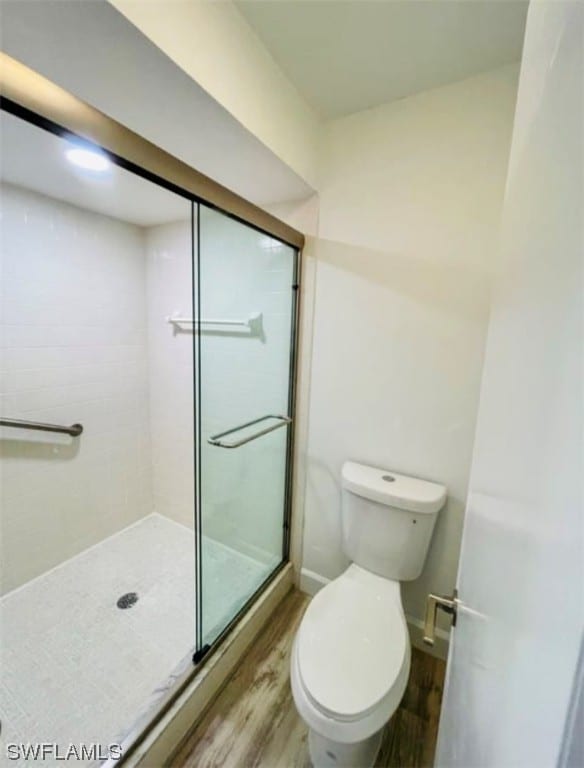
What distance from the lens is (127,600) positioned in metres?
1.74

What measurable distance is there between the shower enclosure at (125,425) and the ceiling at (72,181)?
0.03ft

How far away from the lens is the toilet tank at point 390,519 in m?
1.33

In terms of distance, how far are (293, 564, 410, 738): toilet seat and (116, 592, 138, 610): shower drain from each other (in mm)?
1070

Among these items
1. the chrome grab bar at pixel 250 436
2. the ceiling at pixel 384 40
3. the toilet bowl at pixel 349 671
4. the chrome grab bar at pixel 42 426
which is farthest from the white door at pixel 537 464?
the chrome grab bar at pixel 42 426

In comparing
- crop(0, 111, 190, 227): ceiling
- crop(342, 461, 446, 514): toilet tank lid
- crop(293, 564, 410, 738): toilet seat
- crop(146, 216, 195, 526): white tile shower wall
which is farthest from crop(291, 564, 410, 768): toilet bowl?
crop(0, 111, 190, 227): ceiling

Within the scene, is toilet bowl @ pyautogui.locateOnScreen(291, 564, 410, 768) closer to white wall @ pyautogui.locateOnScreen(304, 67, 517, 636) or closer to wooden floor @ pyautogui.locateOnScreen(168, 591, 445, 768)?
wooden floor @ pyautogui.locateOnScreen(168, 591, 445, 768)

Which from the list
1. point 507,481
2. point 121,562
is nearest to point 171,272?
point 121,562

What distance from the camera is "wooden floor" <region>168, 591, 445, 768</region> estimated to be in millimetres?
1130

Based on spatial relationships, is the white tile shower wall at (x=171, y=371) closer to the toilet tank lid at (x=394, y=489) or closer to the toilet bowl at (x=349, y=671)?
the toilet tank lid at (x=394, y=489)

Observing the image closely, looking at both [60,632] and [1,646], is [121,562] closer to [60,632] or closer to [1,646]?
[60,632]

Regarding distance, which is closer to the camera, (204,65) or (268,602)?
(204,65)

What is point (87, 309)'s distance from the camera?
75.0 inches

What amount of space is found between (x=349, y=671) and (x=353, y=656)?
0.05 meters

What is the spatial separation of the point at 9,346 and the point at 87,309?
1.39 feet
